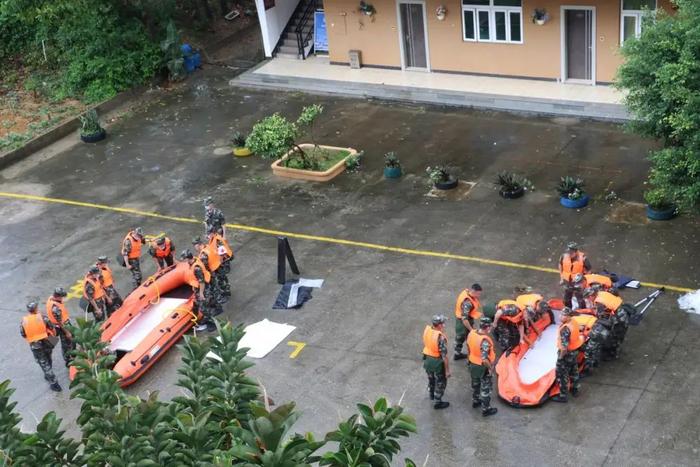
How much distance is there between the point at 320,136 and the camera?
79.6ft

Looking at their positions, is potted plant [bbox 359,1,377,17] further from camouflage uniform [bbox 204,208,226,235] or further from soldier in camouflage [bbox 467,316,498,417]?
soldier in camouflage [bbox 467,316,498,417]

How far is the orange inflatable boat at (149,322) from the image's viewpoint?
15484mm

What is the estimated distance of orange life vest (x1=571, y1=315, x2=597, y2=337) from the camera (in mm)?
13719

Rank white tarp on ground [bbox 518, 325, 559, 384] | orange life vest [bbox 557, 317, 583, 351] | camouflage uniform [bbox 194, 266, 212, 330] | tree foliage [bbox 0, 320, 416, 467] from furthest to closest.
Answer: camouflage uniform [bbox 194, 266, 212, 330], white tarp on ground [bbox 518, 325, 559, 384], orange life vest [bbox 557, 317, 583, 351], tree foliage [bbox 0, 320, 416, 467]

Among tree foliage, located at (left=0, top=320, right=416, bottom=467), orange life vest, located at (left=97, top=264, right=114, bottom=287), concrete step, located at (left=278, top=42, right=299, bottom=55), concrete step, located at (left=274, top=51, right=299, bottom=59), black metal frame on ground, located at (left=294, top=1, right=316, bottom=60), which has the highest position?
tree foliage, located at (left=0, top=320, right=416, bottom=467)

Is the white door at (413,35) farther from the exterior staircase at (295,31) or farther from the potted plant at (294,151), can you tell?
the potted plant at (294,151)

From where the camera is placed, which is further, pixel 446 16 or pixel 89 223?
pixel 446 16

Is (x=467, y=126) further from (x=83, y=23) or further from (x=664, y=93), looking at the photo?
(x=83, y=23)

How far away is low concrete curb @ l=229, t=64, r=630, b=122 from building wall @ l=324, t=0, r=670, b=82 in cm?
129

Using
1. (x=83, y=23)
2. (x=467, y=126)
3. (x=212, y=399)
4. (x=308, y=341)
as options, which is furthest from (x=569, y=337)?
(x=83, y=23)

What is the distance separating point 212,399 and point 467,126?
55.3 feet

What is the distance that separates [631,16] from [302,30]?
34.1 ft

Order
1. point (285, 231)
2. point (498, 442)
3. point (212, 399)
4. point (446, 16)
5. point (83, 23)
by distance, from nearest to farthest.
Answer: point (212, 399) → point (498, 442) → point (285, 231) → point (446, 16) → point (83, 23)

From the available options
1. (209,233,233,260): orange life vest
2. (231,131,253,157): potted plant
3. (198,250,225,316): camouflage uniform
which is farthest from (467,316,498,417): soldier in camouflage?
(231,131,253,157): potted plant
